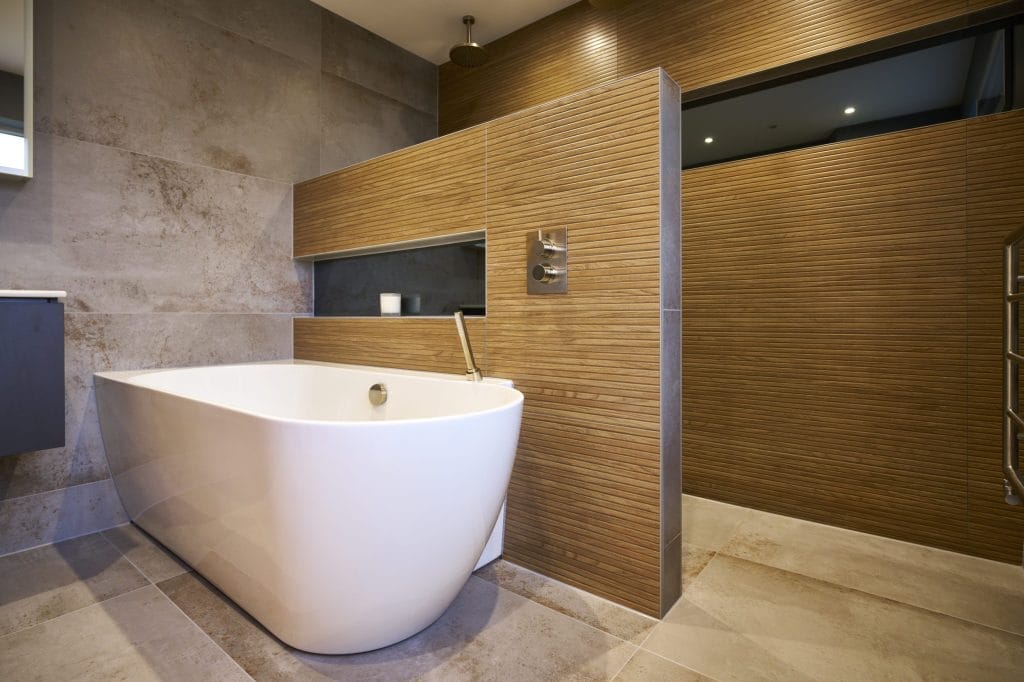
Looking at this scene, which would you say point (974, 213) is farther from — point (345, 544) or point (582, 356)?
point (345, 544)

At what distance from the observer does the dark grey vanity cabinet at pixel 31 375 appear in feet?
4.97

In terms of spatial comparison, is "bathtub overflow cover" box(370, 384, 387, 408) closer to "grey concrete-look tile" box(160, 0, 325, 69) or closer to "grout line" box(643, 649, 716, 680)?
"grout line" box(643, 649, 716, 680)

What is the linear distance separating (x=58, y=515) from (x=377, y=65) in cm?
269

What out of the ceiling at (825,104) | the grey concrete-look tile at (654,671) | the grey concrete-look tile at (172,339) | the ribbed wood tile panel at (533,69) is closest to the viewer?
the grey concrete-look tile at (654,671)

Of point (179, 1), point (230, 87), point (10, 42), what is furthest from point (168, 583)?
point (179, 1)

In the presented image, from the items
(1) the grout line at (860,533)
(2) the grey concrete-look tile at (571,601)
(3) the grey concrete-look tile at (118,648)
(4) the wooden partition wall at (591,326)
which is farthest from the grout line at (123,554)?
(1) the grout line at (860,533)

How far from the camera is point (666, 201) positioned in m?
1.42

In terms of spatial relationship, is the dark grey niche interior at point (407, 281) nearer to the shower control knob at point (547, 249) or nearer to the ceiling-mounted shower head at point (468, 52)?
the shower control knob at point (547, 249)

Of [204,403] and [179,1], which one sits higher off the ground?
[179,1]

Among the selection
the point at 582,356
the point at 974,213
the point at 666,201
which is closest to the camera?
the point at 666,201

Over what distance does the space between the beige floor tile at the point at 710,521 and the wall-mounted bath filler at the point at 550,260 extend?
1104 millimetres

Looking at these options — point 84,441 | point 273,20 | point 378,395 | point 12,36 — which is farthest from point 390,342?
point 273,20

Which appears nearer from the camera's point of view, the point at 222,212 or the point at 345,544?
the point at 345,544

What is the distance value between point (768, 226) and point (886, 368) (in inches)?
28.5
